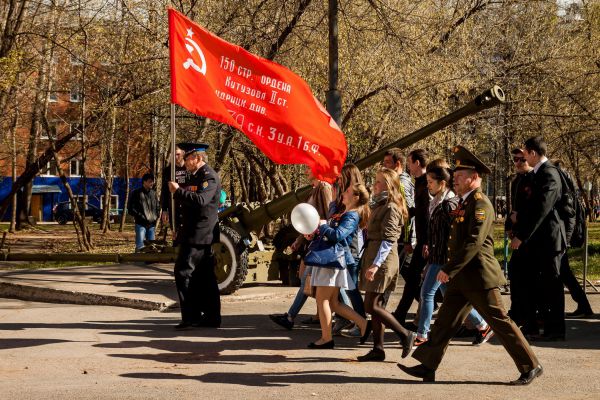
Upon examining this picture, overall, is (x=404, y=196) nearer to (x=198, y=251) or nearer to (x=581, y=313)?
(x=198, y=251)

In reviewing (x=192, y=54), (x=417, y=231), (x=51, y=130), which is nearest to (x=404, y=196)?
(x=417, y=231)

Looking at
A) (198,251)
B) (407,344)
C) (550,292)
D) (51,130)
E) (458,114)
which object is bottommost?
(407,344)

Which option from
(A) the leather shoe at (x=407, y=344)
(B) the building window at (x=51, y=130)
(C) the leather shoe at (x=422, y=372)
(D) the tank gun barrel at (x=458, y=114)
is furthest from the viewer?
(B) the building window at (x=51, y=130)

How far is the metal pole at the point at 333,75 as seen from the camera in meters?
13.4

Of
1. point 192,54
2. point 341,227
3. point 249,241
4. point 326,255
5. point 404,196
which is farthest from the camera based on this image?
point 249,241

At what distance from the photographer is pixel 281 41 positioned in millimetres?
18500

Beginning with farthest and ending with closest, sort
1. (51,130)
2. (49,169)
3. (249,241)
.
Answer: (49,169)
(51,130)
(249,241)

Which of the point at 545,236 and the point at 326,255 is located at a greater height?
the point at 545,236

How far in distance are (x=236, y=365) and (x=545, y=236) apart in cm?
340

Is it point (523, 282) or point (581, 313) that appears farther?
point (581, 313)

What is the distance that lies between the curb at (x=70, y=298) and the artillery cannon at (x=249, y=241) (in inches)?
41.6

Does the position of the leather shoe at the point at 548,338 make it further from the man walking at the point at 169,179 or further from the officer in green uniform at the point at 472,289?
the man walking at the point at 169,179

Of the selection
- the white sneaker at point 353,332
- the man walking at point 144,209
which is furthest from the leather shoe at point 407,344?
the man walking at point 144,209

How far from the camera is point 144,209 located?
1755 cm
